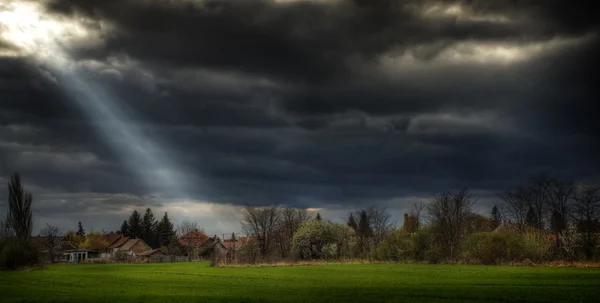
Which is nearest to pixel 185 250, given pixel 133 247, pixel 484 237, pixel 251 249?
pixel 133 247

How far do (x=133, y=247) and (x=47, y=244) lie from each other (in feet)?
111

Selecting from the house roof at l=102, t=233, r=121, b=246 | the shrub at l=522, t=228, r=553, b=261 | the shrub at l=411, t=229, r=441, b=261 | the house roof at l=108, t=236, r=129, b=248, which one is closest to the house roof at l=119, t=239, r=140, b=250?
the house roof at l=108, t=236, r=129, b=248

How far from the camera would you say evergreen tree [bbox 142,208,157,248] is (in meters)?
192

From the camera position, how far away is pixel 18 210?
8894 cm

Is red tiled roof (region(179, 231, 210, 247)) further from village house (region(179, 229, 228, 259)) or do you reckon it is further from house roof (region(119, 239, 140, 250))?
house roof (region(119, 239, 140, 250))

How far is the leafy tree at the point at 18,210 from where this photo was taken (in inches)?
3450

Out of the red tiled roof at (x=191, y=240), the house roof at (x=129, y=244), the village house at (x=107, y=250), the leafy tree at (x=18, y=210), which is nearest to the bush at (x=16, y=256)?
the leafy tree at (x=18, y=210)

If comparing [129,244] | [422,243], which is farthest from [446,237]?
[129,244]

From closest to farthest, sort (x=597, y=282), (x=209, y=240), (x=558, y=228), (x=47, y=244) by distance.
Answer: (x=597, y=282), (x=558, y=228), (x=47, y=244), (x=209, y=240)

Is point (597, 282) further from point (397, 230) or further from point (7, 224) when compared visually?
point (7, 224)

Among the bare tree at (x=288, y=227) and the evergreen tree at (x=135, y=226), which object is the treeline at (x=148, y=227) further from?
the bare tree at (x=288, y=227)

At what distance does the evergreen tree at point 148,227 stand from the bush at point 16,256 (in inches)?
4351

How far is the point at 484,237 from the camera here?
77.2 m

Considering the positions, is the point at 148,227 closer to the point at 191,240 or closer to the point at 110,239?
the point at 110,239
